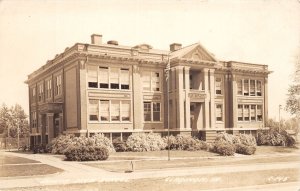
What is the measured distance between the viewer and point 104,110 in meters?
→ 33.2

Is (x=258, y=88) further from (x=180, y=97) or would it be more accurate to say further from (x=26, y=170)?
(x=26, y=170)

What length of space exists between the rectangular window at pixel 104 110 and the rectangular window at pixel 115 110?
0.47 metres

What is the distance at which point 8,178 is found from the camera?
1711cm

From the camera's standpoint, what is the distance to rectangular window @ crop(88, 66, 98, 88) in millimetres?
32438

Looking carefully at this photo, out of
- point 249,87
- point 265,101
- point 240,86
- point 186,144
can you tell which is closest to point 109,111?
point 186,144

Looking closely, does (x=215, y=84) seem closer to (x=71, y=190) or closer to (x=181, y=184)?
(x=181, y=184)

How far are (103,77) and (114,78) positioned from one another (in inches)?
45.0

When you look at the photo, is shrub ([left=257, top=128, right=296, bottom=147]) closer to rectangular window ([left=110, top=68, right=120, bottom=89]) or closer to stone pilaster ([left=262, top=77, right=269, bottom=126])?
stone pilaster ([left=262, top=77, right=269, bottom=126])

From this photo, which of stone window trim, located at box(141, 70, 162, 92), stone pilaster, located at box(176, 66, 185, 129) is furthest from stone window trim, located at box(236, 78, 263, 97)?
stone window trim, located at box(141, 70, 162, 92)

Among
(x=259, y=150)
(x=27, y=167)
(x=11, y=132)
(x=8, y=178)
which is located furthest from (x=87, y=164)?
(x=11, y=132)

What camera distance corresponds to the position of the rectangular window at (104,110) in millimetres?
33031

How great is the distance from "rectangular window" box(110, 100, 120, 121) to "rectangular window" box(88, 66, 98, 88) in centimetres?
237

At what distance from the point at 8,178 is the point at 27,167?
397 cm

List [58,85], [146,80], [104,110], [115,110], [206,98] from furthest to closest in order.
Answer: [206,98], [58,85], [146,80], [115,110], [104,110]
